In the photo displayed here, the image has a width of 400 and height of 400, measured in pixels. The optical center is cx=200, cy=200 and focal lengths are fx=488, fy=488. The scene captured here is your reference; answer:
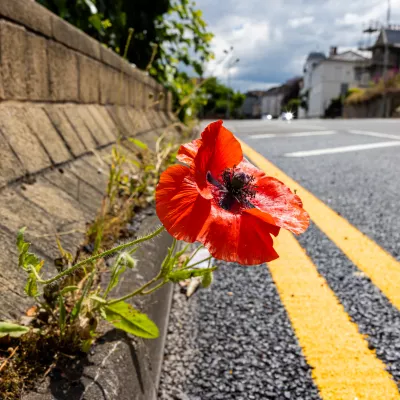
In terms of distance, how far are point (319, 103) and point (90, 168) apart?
248 feet

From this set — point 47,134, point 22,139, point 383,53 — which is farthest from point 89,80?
point 383,53

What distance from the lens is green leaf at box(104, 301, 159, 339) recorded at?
122cm

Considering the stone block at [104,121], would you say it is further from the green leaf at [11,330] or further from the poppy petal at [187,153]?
the poppy petal at [187,153]

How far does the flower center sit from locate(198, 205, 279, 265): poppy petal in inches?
1.9

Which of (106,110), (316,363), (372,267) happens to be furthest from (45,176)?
(106,110)

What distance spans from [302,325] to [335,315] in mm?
145

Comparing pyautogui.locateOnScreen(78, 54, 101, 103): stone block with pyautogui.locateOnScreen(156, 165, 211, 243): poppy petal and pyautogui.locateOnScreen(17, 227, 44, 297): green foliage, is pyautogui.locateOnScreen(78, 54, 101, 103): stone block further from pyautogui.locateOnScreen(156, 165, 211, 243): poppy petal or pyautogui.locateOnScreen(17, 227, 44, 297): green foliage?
pyautogui.locateOnScreen(156, 165, 211, 243): poppy petal

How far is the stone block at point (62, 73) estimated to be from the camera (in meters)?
2.37

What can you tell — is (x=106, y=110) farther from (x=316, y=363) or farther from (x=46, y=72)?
(x=316, y=363)

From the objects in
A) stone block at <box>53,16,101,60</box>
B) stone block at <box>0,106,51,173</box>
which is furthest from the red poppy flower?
stone block at <box>53,16,101,60</box>

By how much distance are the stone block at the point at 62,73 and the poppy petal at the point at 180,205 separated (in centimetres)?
179

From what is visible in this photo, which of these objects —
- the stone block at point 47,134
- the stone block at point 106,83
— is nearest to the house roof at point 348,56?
the stone block at point 106,83

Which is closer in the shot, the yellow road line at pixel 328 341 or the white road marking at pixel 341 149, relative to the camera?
the yellow road line at pixel 328 341

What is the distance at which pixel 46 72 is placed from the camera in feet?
7.45
